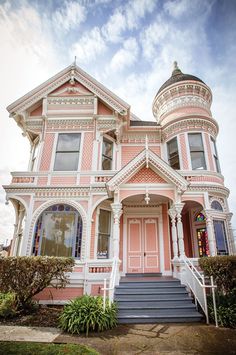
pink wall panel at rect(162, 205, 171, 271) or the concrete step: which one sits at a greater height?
pink wall panel at rect(162, 205, 171, 271)

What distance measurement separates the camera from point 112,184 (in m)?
8.54

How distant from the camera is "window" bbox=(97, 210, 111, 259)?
368 inches

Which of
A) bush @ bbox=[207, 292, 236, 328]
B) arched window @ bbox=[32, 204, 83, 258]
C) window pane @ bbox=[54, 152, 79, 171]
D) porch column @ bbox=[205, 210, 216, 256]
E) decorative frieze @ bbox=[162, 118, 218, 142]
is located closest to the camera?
bush @ bbox=[207, 292, 236, 328]

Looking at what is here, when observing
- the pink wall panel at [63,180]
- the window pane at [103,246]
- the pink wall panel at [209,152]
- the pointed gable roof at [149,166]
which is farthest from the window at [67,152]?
the pink wall panel at [209,152]

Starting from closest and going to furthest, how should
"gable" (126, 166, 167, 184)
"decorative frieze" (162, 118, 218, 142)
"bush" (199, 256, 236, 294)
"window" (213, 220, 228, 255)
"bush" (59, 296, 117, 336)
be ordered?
"bush" (59, 296, 117, 336)
"bush" (199, 256, 236, 294)
"gable" (126, 166, 167, 184)
"window" (213, 220, 228, 255)
"decorative frieze" (162, 118, 218, 142)

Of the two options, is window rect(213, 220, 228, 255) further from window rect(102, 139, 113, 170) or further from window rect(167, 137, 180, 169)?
window rect(102, 139, 113, 170)

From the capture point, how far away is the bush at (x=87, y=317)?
513cm

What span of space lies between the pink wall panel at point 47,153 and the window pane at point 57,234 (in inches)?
96.3

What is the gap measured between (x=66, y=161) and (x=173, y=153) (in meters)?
5.74

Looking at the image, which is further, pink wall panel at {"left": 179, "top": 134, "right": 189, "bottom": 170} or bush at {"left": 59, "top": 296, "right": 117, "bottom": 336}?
pink wall panel at {"left": 179, "top": 134, "right": 189, "bottom": 170}

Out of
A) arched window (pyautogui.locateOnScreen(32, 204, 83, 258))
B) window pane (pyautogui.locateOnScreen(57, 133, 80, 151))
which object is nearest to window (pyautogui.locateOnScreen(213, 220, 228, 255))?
arched window (pyautogui.locateOnScreen(32, 204, 83, 258))

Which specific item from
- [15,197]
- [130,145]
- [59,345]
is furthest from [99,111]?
[59,345]

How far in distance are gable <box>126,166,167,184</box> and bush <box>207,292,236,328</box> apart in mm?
4415

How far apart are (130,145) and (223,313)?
8.63 meters
